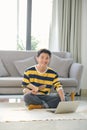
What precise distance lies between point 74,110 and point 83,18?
2796 millimetres

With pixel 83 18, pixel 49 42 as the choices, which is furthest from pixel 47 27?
pixel 83 18

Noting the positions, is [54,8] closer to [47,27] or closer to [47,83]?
[47,27]

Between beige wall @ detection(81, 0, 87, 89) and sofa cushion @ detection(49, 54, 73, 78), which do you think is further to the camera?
beige wall @ detection(81, 0, 87, 89)

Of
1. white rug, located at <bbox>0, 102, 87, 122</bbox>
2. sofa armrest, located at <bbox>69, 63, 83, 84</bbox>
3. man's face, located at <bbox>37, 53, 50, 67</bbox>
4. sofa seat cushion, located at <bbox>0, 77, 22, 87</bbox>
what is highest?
man's face, located at <bbox>37, 53, 50, 67</bbox>

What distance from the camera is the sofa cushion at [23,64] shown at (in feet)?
15.2

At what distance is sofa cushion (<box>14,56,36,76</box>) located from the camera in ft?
15.2

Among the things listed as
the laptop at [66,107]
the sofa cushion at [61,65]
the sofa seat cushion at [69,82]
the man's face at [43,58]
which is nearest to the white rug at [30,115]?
the laptop at [66,107]

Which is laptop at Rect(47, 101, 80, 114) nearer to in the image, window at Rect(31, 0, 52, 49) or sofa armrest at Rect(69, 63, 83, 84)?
sofa armrest at Rect(69, 63, 83, 84)

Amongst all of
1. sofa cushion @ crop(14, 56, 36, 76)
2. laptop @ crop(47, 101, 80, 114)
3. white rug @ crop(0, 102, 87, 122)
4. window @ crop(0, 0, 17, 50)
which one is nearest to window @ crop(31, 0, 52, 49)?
window @ crop(0, 0, 17, 50)

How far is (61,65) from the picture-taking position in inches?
188

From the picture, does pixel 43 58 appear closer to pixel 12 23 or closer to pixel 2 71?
pixel 2 71

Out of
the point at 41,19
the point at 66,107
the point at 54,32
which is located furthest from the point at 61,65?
the point at 66,107

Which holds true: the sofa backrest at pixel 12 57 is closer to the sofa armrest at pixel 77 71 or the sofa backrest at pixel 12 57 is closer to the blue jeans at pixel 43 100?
the sofa armrest at pixel 77 71

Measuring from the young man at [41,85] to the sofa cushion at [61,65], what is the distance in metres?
1.40
